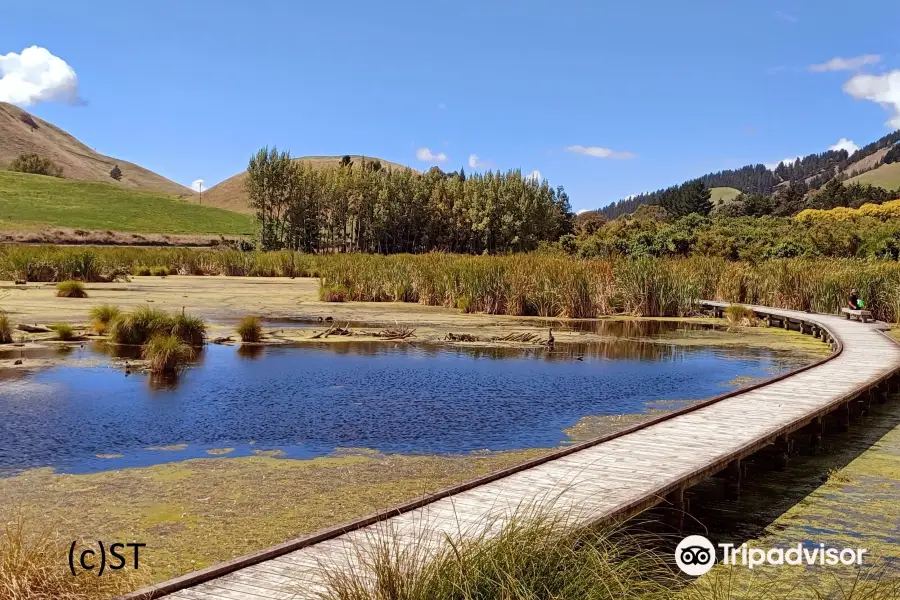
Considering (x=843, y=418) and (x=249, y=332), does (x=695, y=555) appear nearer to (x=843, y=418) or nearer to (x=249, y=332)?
(x=843, y=418)

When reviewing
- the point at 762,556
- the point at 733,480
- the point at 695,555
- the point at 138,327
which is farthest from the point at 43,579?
the point at 138,327

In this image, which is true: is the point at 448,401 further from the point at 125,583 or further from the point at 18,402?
the point at 125,583

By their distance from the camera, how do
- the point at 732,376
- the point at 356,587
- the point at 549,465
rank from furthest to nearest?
the point at 732,376 → the point at 549,465 → the point at 356,587

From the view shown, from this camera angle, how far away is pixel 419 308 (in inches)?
1071

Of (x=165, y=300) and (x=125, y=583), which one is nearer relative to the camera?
(x=125, y=583)

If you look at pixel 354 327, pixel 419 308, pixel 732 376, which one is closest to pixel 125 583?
pixel 732 376

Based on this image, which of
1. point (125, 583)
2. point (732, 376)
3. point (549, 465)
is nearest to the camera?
point (125, 583)

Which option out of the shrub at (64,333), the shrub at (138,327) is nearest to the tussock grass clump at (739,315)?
the shrub at (138,327)

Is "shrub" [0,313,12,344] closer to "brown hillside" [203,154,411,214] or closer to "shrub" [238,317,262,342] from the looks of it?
"shrub" [238,317,262,342]

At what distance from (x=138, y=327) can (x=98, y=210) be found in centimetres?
8142

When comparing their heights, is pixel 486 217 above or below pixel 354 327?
above

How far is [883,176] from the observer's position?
15262cm

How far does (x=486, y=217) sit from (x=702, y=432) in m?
54.9

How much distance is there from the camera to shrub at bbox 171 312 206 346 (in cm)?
1669
